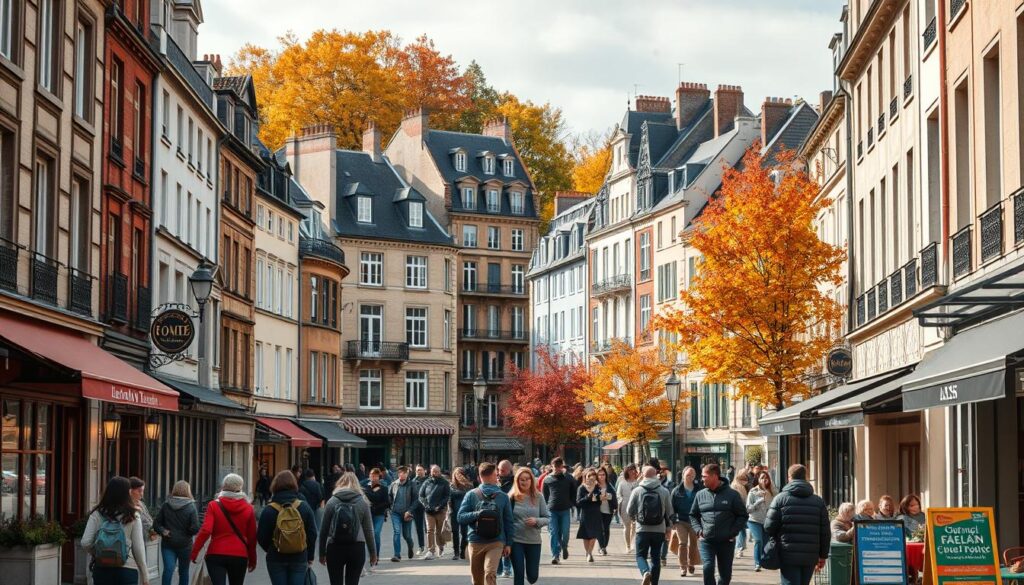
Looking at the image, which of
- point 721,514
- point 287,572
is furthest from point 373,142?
point 287,572

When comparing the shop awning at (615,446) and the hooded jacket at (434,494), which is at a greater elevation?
the shop awning at (615,446)

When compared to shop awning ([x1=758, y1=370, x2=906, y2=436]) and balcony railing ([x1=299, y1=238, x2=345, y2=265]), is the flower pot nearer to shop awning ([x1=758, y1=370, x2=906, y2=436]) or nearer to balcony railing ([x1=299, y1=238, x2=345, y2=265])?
shop awning ([x1=758, y1=370, x2=906, y2=436])

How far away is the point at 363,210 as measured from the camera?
79812 millimetres

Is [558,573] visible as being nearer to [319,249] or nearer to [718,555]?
[718,555]

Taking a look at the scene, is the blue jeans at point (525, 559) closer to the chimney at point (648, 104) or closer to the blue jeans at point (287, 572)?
the blue jeans at point (287, 572)

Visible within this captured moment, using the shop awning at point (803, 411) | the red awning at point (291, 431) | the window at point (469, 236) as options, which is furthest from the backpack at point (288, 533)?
the window at point (469, 236)

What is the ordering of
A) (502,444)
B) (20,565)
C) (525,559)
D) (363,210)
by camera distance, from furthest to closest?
(502,444)
(363,210)
(525,559)
(20,565)

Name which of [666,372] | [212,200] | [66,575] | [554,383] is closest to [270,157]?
[212,200]

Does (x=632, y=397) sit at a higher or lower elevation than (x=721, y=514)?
higher

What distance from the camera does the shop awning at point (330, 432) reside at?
59.5 meters

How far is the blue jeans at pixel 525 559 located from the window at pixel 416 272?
60.3 m

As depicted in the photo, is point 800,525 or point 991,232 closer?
point 800,525

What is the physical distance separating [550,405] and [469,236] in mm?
12626

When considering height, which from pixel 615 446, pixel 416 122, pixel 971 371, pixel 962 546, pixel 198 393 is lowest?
pixel 962 546
